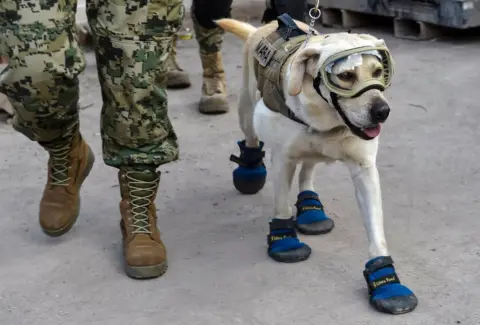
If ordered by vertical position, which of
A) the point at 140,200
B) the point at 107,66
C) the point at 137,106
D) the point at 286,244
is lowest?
the point at 286,244

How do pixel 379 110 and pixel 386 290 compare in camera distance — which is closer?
pixel 379 110

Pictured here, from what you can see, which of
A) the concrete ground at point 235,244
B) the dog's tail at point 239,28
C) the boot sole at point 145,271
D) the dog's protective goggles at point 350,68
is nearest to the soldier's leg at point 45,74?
the concrete ground at point 235,244

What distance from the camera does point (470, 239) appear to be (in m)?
2.71

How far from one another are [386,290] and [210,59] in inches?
94.9

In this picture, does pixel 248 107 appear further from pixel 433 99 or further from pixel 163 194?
pixel 433 99

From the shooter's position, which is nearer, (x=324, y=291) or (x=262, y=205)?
(x=324, y=291)

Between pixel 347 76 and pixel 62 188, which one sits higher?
pixel 347 76

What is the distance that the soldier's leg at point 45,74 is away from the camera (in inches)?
90.7

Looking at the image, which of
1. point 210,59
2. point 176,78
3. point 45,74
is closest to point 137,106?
point 45,74

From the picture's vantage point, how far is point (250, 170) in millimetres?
3152

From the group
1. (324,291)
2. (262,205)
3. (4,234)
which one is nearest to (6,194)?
(4,234)

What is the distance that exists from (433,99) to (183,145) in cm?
148

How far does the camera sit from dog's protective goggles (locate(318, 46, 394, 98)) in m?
2.07

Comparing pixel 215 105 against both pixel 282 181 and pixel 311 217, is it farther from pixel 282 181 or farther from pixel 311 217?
pixel 282 181
